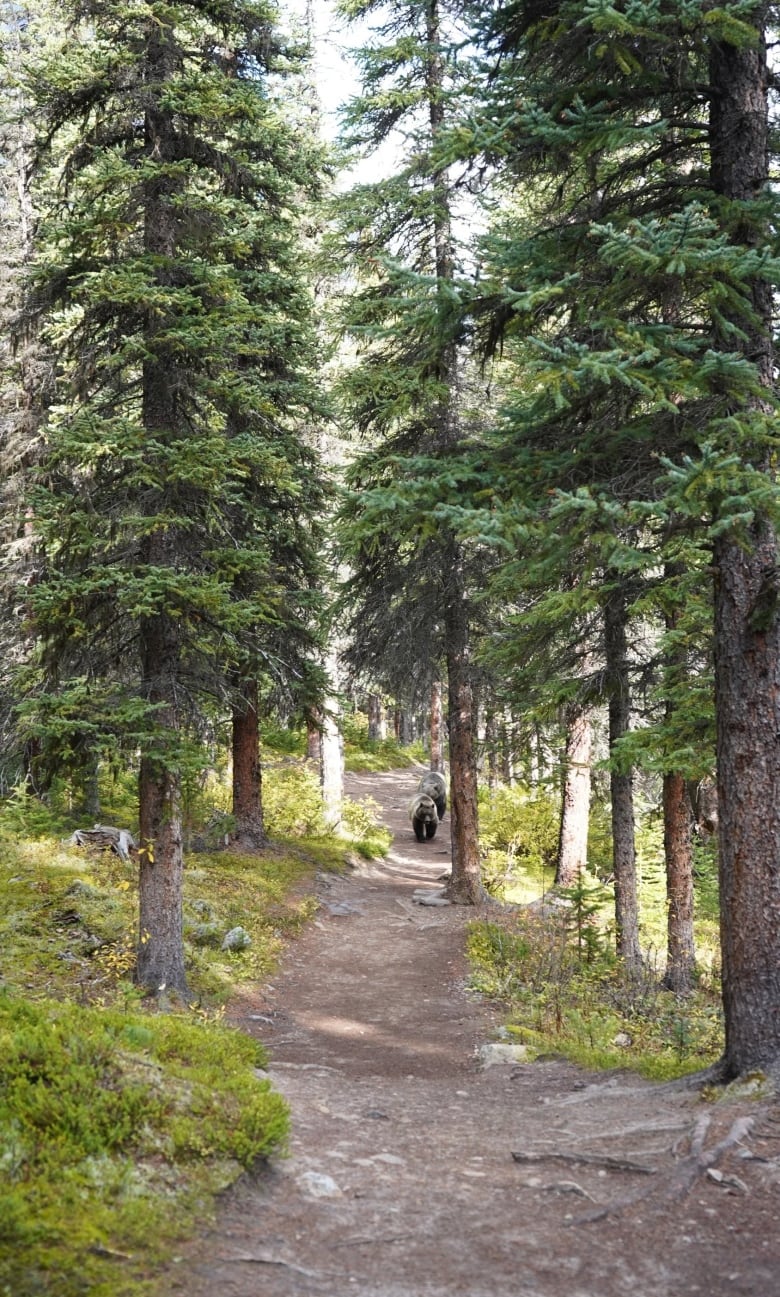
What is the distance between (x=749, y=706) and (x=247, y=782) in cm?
1217

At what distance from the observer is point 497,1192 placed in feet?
16.7

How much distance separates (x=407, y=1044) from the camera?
9672mm

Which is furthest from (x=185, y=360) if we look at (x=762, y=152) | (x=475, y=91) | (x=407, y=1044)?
(x=407, y=1044)

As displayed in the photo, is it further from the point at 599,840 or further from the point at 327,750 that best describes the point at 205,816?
the point at 599,840

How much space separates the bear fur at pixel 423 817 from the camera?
26.0 metres

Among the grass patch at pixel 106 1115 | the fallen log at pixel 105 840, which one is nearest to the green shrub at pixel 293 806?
the fallen log at pixel 105 840

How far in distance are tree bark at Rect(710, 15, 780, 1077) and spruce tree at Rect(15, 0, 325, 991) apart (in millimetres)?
4754

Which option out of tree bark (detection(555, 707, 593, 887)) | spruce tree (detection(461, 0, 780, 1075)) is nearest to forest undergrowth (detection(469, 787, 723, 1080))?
tree bark (detection(555, 707, 593, 887))

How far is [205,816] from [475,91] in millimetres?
14862

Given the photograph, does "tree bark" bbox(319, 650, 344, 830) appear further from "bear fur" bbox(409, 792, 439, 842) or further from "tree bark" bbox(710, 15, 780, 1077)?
"tree bark" bbox(710, 15, 780, 1077)

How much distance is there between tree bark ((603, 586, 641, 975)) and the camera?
12.5 metres

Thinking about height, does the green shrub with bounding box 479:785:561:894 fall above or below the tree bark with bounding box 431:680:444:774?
below

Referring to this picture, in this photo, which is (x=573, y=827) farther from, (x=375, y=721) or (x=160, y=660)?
(x=375, y=721)

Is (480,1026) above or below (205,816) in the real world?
below
